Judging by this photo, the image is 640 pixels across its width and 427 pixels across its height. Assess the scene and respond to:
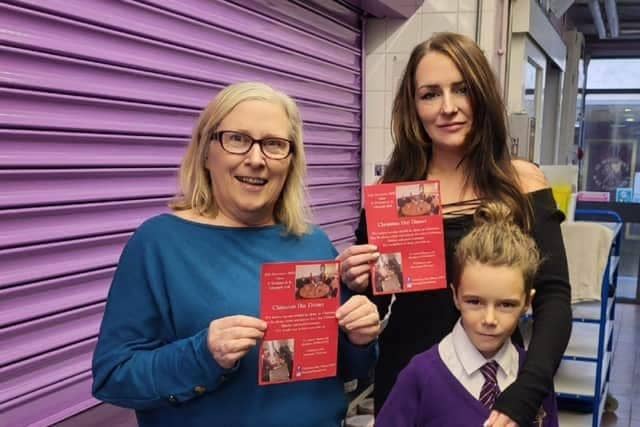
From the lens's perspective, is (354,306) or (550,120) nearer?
(354,306)

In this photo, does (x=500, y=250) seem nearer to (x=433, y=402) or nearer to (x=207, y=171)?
(x=433, y=402)

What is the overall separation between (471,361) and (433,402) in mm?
117

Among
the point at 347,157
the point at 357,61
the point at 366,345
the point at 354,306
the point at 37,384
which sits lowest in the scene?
→ the point at 37,384

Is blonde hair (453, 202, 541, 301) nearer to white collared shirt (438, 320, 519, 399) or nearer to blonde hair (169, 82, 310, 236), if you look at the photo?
white collared shirt (438, 320, 519, 399)

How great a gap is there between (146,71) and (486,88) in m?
1.23

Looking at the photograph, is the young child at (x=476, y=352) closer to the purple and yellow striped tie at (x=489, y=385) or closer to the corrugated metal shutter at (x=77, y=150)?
the purple and yellow striped tie at (x=489, y=385)

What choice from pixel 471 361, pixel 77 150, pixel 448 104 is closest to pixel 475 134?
pixel 448 104

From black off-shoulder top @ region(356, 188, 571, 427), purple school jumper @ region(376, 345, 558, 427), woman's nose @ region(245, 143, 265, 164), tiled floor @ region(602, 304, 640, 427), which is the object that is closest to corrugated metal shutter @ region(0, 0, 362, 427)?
woman's nose @ region(245, 143, 265, 164)

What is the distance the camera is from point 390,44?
402 centimetres

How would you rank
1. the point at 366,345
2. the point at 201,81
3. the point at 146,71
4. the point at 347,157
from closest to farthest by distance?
1. the point at 366,345
2. the point at 146,71
3. the point at 201,81
4. the point at 347,157

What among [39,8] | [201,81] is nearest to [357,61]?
[201,81]

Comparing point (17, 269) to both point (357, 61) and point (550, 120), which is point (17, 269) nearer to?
point (357, 61)

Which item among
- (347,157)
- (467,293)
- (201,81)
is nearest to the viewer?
(467,293)

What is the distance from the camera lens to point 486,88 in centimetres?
148
